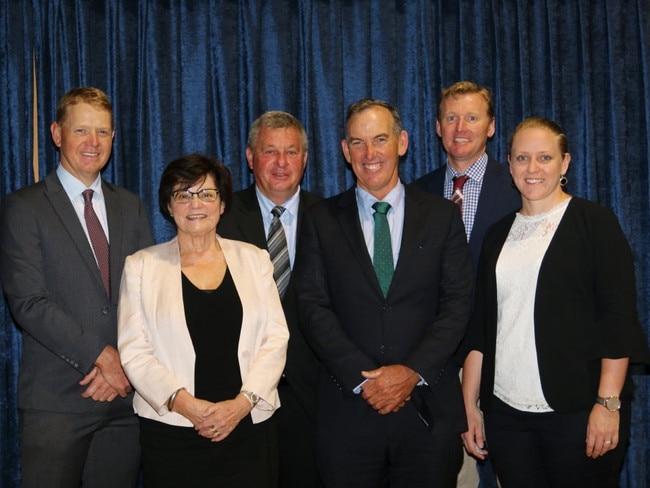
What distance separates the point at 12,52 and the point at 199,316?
2116 millimetres

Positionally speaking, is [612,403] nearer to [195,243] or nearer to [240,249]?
[240,249]

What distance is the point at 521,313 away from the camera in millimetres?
2572

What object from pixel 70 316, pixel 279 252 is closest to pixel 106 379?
pixel 70 316

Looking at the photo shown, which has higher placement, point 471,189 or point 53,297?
point 471,189

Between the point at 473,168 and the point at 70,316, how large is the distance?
1.92 metres

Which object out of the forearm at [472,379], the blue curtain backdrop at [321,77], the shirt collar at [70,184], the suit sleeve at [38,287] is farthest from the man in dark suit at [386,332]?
the blue curtain backdrop at [321,77]

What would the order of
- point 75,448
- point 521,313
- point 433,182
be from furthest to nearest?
point 433,182 < point 75,448 < point 521,313

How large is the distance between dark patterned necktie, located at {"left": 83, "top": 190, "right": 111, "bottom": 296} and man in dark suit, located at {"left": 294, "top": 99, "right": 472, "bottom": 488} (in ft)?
2.65

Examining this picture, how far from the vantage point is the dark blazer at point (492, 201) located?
3133mm

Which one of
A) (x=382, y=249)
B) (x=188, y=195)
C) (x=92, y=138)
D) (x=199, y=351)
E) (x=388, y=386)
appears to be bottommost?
(x=388, y=386)

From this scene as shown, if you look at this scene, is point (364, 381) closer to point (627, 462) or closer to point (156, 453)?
point (156, 453)

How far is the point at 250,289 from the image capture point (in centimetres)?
264

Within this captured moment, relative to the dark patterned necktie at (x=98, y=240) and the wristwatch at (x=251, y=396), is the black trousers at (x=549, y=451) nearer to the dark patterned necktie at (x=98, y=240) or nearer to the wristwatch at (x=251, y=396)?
the wristwatch at (x=251, y=396)

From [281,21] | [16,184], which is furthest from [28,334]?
[281,21]
